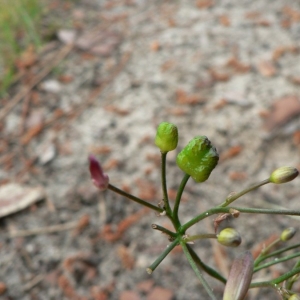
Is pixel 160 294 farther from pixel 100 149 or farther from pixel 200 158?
pixel 200 158

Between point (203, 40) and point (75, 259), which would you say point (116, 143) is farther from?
point (203, 40)

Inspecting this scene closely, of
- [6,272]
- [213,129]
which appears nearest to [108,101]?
[213,129]

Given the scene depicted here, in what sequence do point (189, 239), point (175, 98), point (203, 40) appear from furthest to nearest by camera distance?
point (203, 40) → point (175, 98) → point (189, 239)

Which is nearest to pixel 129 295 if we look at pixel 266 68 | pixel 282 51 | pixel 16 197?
pixel 16 197

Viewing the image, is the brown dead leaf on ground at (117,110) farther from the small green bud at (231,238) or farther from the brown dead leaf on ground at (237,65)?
the small green bud at (231,238)

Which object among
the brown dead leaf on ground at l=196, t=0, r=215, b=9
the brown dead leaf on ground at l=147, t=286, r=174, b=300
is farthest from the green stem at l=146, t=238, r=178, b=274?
the brown dead leaf on ground at l=196, t=0, r=215, b=9

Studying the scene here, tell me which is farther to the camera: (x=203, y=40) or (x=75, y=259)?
(x=203, y=40)

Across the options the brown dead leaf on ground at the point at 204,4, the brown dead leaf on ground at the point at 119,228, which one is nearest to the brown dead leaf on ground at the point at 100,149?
the brown dead leaf on ground at the point at 119,228
